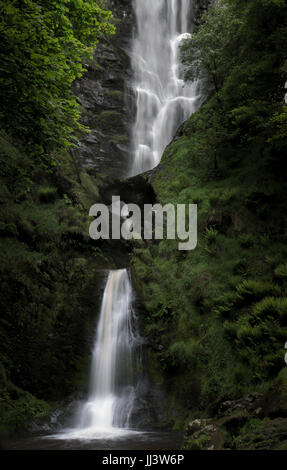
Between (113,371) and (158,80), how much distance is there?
29.2 metres

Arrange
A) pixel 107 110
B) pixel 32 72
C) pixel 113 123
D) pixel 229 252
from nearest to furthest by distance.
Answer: pixel 32 72
pixel 229 252
pixel 113 123
pixel 107 110

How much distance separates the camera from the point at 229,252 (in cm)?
1077

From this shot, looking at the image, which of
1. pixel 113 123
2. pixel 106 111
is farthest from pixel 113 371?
pixel 106 111

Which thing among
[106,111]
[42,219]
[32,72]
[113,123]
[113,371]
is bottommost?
[113,371]

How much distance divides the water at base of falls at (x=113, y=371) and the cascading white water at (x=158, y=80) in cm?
1473

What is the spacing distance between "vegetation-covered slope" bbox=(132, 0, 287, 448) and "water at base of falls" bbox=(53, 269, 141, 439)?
70 centimetres

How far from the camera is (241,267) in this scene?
391 inches

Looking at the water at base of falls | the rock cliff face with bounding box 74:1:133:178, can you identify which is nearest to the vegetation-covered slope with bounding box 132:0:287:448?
the water at base of falls

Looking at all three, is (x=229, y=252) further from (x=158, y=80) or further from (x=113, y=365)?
(x=158, y=80)

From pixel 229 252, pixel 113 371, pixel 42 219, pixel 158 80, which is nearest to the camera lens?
pixel 113 371

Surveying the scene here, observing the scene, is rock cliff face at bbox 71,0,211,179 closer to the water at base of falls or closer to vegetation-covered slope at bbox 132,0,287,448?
vegetation-covered slope at bbox 132,0,287,448

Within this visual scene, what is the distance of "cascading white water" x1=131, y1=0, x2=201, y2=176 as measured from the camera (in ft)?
85.8

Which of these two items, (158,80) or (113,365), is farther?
(158,80)
